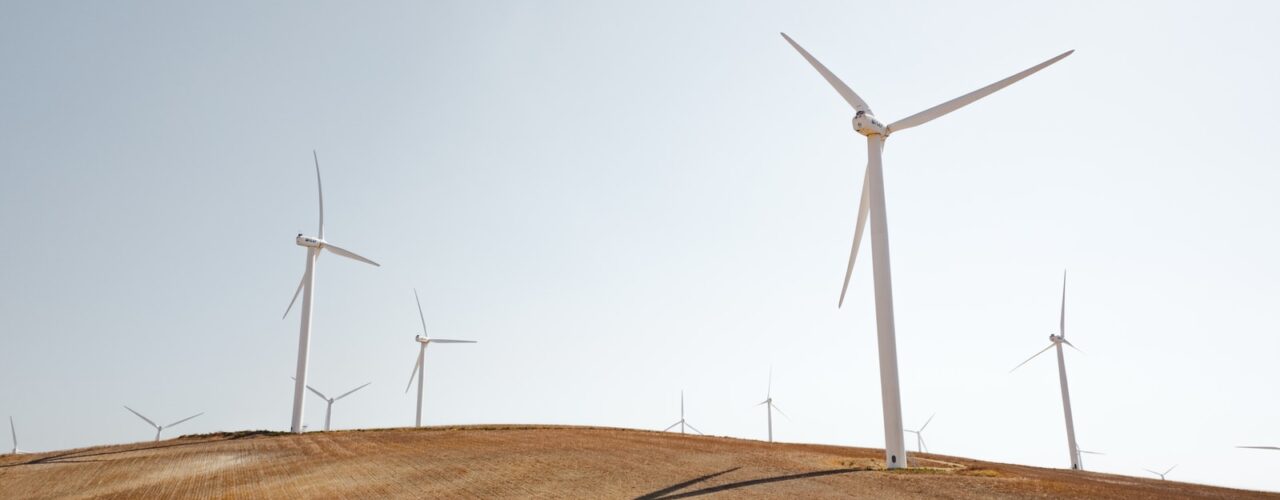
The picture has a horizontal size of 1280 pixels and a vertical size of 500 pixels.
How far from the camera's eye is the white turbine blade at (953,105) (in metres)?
39.7

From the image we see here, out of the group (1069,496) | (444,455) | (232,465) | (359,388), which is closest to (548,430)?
(444,455)

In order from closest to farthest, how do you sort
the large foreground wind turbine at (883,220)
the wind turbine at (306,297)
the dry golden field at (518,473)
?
the dry golden field at (518,473), the large foreground wind turbine at (883,220), the wind turbine at (306,297)

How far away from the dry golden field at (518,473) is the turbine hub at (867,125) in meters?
15.6

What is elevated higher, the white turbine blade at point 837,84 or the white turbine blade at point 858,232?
the white turbine blade at point 837,84

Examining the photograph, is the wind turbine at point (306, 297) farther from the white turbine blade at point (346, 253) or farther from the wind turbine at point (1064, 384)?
the wind turbine at point (1064, 384)

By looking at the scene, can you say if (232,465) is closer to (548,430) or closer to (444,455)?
(444,455)

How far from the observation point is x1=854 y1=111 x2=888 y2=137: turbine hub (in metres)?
38.7

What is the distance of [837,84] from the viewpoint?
41719 millimetres

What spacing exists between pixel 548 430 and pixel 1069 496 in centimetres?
3435

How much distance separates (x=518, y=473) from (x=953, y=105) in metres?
28.2

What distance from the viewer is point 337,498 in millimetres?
27094

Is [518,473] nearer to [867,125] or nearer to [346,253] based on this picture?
[867,125]

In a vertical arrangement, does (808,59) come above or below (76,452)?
above

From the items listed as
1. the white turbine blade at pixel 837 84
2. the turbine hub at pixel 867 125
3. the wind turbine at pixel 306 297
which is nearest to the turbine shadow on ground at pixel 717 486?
the turbine hub at pixel 867 125
